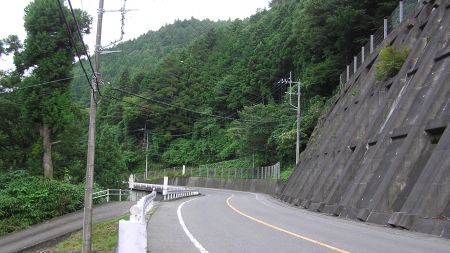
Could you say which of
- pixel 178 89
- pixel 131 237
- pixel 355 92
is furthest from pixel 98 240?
pixel 178 89

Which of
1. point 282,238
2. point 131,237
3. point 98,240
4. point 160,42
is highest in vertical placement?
point 160,42

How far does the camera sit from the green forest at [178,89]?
41.1 m

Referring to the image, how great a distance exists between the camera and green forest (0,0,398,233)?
135ft

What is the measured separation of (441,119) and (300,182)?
2303cm

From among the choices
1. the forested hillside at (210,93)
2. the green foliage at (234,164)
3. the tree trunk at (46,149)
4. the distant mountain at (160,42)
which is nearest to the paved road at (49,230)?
the forested hillside at (210,93)

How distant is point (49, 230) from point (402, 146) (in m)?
18.3

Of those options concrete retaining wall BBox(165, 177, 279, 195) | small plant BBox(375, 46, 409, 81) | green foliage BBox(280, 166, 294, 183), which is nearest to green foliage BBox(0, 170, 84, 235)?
small plant BBox(375, 46, 409, 81)

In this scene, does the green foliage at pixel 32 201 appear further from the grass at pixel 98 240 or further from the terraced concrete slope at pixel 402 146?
the terraced concrete slope at pixel 402 146

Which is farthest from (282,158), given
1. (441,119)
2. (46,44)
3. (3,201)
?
(441,119)

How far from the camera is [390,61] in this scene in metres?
28.2

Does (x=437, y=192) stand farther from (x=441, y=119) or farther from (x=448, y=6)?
(x=448, y=6)

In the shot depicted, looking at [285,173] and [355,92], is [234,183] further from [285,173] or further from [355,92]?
[355,92]

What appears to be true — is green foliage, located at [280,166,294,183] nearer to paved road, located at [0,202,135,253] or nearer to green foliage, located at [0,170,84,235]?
green foliage, located at [0,170,84,235]

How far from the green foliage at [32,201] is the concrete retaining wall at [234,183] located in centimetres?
2586
